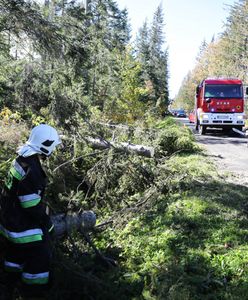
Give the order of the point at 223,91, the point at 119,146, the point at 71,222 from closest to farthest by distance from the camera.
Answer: the point at 71,222 → the point at 119,146 → the point at 223,91

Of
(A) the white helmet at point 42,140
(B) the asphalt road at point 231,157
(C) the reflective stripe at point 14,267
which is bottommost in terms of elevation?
(C) the reflective stripe at point 14,267

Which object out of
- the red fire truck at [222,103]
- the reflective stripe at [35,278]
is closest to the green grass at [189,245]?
the reflective stripe at [35,278]

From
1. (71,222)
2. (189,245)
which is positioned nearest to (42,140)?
(71,222)

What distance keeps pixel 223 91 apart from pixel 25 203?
16.4 meters

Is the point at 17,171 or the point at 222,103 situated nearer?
the point at 17,171

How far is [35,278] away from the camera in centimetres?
401

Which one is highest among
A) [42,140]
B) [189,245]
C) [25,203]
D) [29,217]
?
[42,140]

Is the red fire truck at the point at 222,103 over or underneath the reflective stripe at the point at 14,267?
over

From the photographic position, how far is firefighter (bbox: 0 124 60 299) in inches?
154

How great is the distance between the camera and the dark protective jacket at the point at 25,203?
3.90 meters

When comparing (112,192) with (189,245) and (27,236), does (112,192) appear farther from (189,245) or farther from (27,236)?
(27,236)

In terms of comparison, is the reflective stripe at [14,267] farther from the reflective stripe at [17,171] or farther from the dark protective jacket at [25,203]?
the reflective stripe at [17,171]

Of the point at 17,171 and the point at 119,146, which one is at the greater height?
the point at 17,171

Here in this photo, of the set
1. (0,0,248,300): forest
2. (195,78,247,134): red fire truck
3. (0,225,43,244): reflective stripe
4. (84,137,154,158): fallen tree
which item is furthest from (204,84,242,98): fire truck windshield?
(0,225,43,244): reflective stripe
